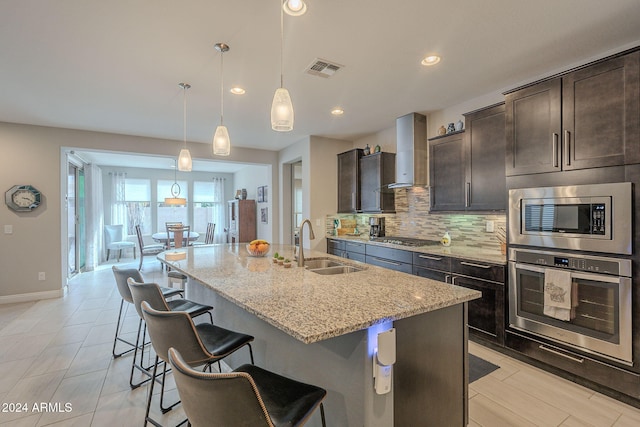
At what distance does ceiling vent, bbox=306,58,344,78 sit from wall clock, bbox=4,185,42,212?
4.56 metres

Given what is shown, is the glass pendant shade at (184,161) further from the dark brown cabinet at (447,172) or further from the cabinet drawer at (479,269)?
the cabinet drawer at (479,269)

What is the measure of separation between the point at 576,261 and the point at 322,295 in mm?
2026

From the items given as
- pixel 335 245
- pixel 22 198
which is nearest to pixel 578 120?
pixel 335 245

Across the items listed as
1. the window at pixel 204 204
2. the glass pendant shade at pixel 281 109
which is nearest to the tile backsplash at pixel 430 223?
the glass pendant shade at pixel 281 109

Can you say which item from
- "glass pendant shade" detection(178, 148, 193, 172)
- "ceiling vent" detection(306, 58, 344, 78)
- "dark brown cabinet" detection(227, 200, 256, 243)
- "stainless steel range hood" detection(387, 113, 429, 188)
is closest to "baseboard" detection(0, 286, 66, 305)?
"glass pendant shade" detection(178, 148, 193, 172)

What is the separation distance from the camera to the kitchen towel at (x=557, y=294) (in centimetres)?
226

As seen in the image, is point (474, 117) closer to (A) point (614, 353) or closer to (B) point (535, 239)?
(B) point (535, 239)

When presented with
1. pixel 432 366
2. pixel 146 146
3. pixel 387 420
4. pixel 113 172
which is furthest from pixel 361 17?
pixel 113 172

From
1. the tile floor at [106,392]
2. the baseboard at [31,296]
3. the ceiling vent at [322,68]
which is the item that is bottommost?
the tile floor at [106,392]

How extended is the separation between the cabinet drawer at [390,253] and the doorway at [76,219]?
5.84m

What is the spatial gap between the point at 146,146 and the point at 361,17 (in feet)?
14.7

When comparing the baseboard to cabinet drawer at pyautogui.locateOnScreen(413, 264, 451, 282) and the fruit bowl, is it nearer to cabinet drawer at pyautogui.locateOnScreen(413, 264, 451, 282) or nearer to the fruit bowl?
the fruit bowl

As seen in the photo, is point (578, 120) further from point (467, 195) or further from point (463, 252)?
point (463, 252)

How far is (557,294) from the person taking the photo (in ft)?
7.56
